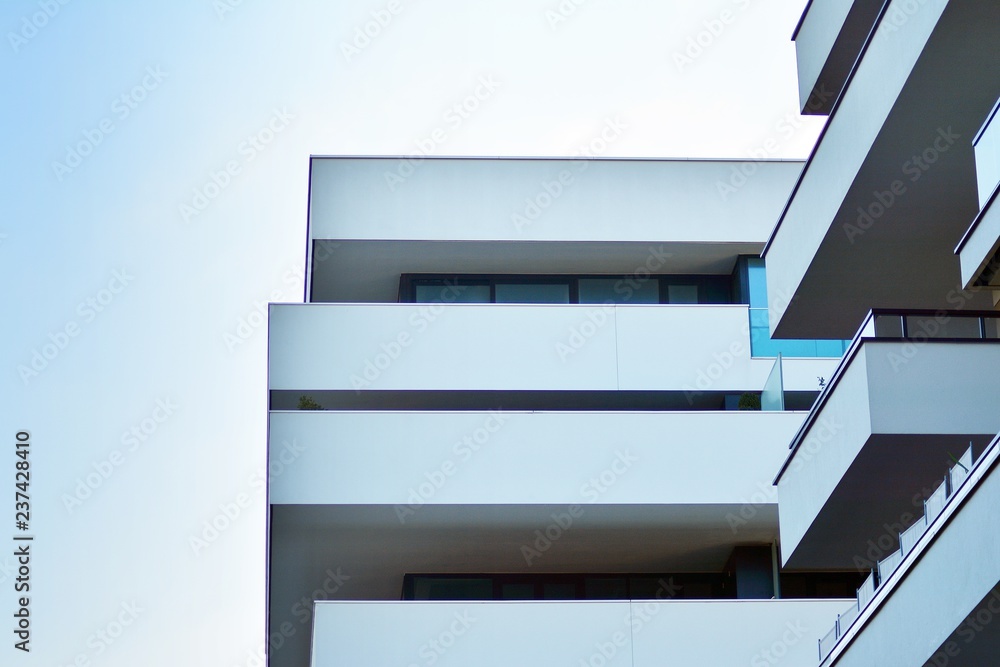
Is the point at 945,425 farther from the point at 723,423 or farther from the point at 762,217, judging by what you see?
the point at 762,217

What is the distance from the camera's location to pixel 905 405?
39.0 feet

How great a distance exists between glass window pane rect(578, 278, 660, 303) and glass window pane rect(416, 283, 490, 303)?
1.43 meters

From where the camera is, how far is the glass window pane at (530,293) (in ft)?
76.1

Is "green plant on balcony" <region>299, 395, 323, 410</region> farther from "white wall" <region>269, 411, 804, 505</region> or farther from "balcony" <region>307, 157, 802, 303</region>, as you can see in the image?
"balcony" <region>307, 157, 802, 303</region>

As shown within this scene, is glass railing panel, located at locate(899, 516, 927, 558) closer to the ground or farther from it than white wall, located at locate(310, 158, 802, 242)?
closer to the ground

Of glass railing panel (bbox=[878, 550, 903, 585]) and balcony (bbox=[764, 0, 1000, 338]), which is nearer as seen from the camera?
balcony (bbox=[764, 0, 1000, 338])

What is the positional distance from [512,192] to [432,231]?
123 centimetres

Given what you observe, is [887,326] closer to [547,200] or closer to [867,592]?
[867,592]

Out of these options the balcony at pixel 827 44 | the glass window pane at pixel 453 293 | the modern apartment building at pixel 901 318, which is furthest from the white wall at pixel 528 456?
the balcony at pixel 827 44
